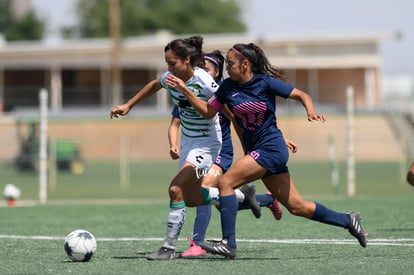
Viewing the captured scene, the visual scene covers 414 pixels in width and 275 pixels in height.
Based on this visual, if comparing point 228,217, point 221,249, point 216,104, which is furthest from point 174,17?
point 221,249

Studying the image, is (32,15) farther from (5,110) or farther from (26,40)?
(5,110)

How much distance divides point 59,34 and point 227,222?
8247cm

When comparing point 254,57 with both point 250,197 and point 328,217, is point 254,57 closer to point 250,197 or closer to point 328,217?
point 328,217

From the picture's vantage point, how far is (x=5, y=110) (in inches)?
1881

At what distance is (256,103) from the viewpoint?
854cm

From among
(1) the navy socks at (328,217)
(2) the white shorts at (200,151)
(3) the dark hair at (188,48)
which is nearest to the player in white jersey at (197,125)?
(2) the white shorts at (200,151)

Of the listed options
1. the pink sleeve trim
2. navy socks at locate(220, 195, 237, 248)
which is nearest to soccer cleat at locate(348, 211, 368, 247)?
navy socks at locate(220, 195, 237, 248)

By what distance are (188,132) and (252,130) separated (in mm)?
790

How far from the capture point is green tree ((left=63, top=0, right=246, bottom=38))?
268ft

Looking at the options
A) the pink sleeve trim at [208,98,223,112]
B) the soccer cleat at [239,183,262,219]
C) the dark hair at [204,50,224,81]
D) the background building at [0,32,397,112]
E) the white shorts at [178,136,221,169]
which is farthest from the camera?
the background building at [0,32,397,112]

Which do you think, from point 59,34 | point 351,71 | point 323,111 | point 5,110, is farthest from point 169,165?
point 59,34

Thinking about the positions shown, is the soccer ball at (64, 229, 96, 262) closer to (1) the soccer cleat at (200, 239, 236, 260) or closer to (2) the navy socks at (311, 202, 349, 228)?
(1) the soccer cleat at (200, 239, 236, 260)

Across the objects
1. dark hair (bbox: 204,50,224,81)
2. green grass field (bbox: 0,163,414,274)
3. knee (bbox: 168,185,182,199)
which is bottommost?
green grass field (bbox: 0,163,414,274)

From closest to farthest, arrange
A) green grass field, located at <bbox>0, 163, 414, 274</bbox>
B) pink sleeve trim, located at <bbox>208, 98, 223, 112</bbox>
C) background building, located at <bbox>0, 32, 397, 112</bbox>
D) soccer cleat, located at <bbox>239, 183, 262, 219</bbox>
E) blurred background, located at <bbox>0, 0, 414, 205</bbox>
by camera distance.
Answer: green grass field, located at <bbox>0, 163, 414, 274</bbox>
pink sleeve trim, located at <bbox>208, 98, 223, 112</bbox>
soccer cleat, located at <bbox>239, 183, 262, 219</bbox>
blurred background, located at <bbox>0, 0, 414, 205</bbox>
background building, located at <bbox>0, 32, 397, 112</bbox>
